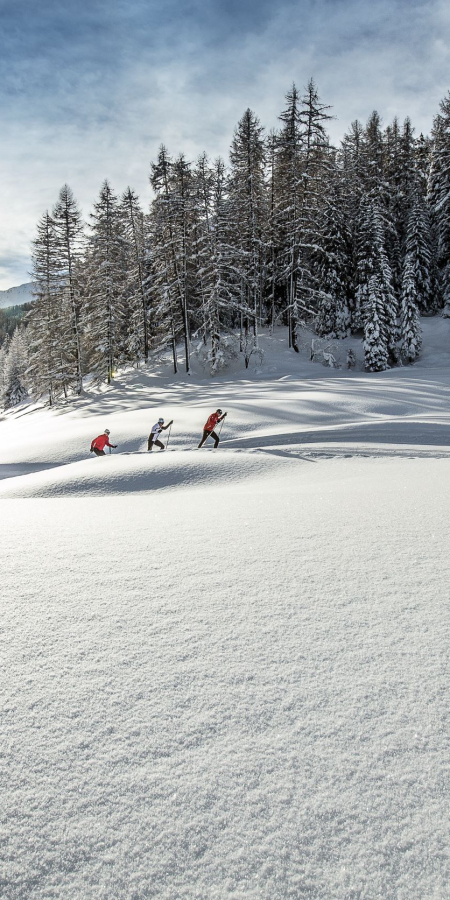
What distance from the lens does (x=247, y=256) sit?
3334 centimetres

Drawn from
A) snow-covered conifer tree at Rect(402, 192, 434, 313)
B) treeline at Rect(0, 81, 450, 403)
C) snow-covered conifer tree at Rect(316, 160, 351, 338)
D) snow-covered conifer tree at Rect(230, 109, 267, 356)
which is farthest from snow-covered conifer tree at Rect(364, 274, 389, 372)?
snow-covered conifer tree at Rect(230, 109, 267, 356)

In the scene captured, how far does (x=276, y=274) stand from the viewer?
38.4 m

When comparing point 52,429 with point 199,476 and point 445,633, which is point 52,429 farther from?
point 445,633

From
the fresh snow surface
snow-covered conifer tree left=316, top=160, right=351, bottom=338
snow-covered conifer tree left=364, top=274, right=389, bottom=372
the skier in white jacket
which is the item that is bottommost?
the fresh snow surface

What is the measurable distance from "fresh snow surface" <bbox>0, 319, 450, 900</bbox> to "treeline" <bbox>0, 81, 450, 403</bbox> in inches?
1115

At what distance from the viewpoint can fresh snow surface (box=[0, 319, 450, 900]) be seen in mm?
1579

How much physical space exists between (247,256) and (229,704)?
34.9 m

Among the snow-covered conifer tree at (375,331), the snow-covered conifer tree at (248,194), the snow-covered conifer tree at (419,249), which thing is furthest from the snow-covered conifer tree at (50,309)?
the snow-covered conifer tree at (419,249)

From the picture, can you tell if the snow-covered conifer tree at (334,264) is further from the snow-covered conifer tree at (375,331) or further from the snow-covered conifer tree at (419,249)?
the snow-covered conifer tree at (419,249)

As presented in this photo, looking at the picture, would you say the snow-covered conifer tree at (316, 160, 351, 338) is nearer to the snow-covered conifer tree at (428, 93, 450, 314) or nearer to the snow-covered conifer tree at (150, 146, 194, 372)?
the snow-covered conifer tree at (428, 93, 450, 314)

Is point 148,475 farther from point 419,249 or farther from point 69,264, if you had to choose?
point 419,249

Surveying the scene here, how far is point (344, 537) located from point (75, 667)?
2.81 metres

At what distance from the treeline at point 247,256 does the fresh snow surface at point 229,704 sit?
28.3 metres

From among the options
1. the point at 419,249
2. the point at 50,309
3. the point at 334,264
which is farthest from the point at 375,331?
the point at 50,309
